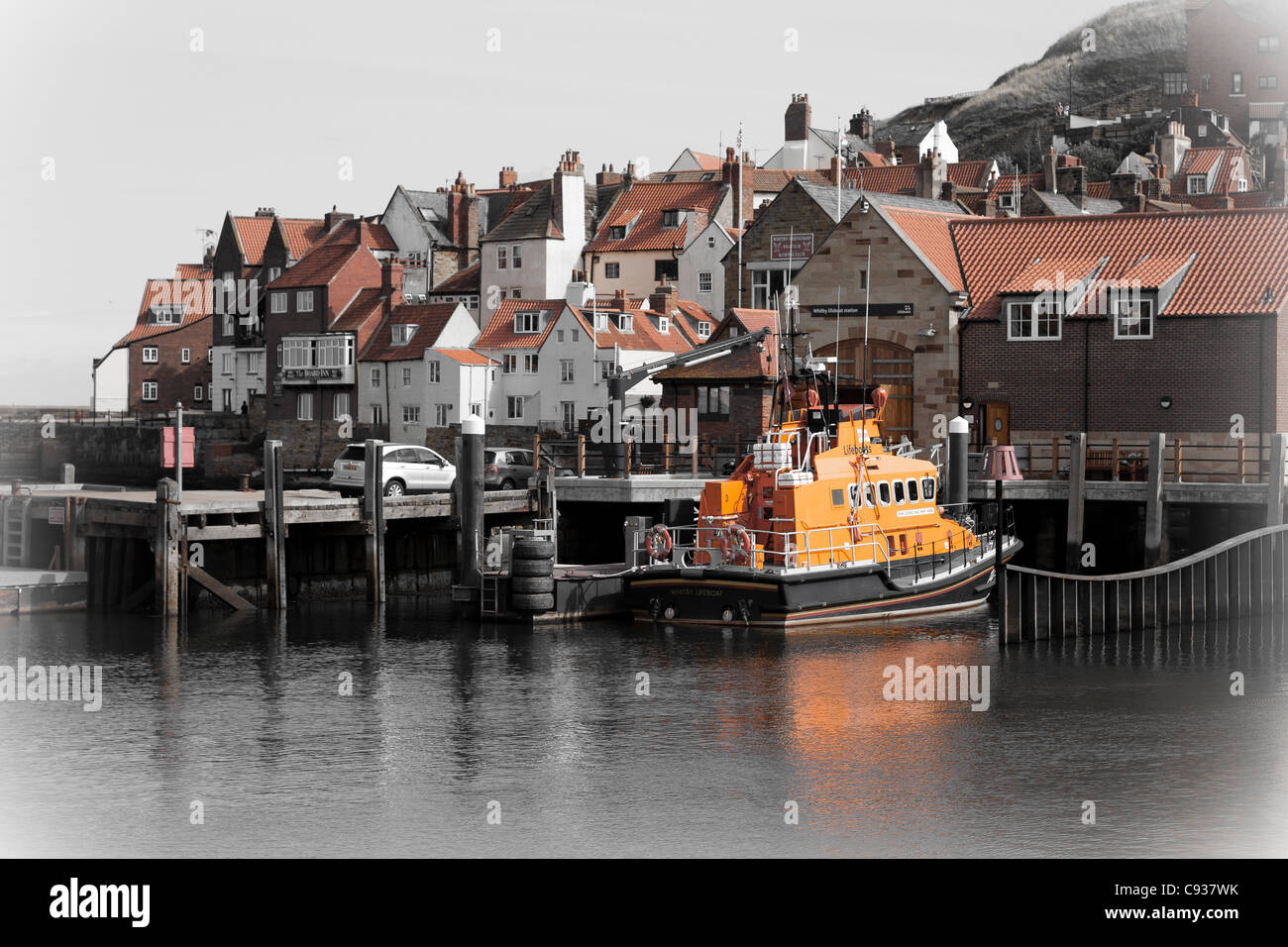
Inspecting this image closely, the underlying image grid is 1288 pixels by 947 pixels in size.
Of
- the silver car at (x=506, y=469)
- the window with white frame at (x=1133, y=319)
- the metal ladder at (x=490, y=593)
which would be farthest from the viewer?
the silver car at (x=506, y=469)

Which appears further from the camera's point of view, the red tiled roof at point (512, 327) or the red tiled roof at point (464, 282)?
the red tiled roof at point (464, 282)

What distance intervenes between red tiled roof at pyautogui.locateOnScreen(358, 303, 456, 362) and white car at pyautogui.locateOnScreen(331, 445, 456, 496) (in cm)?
2427

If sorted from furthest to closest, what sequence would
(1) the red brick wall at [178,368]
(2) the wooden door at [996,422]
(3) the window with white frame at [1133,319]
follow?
(1) the red brick wall at [178,368]
(2) the wooden door at [996,422]
(3) the window with white frame at [1133,319]

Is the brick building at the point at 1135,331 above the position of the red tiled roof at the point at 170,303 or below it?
below

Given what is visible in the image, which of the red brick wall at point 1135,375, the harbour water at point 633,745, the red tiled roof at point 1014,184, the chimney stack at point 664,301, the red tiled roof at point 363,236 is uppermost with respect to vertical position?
the red tiled roof at point 1014,184

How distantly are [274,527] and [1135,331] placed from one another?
75.7 ft

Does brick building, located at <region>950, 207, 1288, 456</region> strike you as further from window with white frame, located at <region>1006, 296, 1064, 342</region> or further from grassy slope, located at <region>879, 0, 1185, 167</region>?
grassy slope, located at <region>879, 0, 1185, 167</region>

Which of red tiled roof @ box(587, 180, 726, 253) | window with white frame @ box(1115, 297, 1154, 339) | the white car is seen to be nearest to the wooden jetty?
the white car

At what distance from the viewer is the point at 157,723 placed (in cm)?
2592

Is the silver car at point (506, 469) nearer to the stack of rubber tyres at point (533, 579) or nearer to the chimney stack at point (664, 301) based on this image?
the stack of rubber tyres at point (533, 579)

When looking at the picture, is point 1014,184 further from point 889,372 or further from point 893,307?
point 889,372

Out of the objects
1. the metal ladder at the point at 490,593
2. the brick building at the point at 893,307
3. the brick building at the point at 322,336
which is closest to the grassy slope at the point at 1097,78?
the brick building at the point at 322,336

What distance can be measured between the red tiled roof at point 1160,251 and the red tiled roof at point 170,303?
5540cm

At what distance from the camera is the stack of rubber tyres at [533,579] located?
3484 cm
